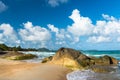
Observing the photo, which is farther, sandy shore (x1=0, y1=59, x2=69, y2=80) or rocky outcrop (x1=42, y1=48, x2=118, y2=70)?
rocky outcrop (x1=42, y1=48, x2=118, y2=70)

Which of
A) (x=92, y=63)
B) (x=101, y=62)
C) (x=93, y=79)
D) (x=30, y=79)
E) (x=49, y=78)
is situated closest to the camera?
(x=30, y=79)

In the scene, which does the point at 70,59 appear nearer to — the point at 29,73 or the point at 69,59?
the point at 69,59

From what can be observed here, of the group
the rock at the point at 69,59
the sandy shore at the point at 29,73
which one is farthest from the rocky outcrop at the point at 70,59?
the sandy shore at the point at 29,73

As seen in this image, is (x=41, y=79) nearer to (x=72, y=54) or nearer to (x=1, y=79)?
(x=1, y=79)

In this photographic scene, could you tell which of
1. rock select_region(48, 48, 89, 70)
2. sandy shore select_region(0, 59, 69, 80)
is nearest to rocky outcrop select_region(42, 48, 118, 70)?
rock select_region(48, 48, 89, 70)

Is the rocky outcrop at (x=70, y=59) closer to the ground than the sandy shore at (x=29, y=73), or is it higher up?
higher up

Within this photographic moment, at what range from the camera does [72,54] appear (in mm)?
28344

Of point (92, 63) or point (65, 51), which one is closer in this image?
point (65, 51)

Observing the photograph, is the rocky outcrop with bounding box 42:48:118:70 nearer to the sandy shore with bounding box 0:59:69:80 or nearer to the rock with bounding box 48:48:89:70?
the rock with bounding box 48:48:89:70

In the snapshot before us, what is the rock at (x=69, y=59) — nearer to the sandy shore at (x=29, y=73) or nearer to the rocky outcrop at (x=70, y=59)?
the rocky outcrop at (x=70, y=59)

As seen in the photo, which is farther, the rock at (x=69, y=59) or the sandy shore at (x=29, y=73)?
the rock at (x=69, y=59)

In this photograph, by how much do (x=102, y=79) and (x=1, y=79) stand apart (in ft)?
26.6

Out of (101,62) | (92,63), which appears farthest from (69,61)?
(101,62)

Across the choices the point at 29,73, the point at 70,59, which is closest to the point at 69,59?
the point at 70,59
